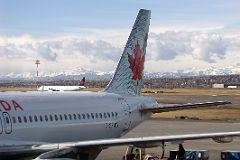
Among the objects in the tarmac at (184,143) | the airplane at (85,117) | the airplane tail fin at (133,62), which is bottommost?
the tarmac at (184,143)

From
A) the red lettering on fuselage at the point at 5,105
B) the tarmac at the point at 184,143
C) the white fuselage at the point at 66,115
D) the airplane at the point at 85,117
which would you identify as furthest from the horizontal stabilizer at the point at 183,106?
the red lettering on fuselage at the point at 5,105

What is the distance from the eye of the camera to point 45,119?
23578mm

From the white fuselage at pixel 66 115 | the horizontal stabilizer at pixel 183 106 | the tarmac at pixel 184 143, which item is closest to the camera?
the white fuselage at pixel 66 115

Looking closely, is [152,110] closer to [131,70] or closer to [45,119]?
[131,70]

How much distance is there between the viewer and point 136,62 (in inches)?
1287

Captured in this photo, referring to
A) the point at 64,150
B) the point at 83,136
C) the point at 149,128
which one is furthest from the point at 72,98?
the point at 149,128

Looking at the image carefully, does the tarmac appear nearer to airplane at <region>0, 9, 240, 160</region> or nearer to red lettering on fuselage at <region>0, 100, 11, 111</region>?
airplane at <region>0, 9, 240, 160</region>

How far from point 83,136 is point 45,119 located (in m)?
3.21

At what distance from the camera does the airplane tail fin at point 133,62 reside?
3193cm

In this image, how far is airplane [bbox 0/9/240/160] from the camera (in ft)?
69.1

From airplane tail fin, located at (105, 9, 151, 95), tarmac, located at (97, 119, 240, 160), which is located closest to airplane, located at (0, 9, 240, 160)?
airplane tail fin, located at (105, 9, 151, 95)

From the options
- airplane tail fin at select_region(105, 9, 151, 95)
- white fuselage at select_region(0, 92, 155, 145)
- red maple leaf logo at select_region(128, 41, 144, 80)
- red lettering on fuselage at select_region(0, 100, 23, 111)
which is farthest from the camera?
red maple leaf logo at select_region(128, 41, 144, 80)

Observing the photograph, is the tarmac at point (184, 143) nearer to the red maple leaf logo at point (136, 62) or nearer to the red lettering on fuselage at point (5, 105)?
the red maple leaf logo at point (136, 62)

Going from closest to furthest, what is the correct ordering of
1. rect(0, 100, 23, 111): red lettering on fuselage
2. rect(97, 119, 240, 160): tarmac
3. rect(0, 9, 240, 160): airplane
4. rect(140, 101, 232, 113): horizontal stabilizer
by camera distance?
rect(0, 9, 240, 160): airplane < rect(0, 100, 23, 111): red lettering on fuselage < rect(140, 101, 232, 113): horizontal stabilizer < rect(97, 119, 240, 160): tarmac
